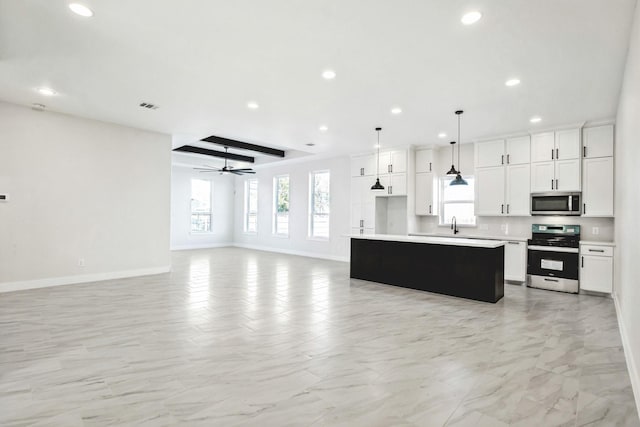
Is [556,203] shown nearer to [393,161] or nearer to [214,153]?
[393,161]

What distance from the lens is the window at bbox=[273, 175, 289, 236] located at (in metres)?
11.1

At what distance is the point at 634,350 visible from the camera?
2660mm

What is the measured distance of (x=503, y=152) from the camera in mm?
6656

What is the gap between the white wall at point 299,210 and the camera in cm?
935

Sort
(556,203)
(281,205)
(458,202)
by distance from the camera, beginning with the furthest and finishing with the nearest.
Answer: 1. (281,205)
2. (458,202)
3. (556,203)

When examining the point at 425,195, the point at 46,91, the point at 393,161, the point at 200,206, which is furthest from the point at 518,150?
the point at 200,206

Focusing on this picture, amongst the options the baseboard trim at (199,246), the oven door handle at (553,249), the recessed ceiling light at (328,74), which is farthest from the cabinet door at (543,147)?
the baseboard trim at (199,246)

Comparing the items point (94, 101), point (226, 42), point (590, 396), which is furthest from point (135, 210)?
point (590, 396)

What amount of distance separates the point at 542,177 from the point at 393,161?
304cm

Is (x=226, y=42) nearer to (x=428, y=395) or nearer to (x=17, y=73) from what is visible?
(x=17, y=73)

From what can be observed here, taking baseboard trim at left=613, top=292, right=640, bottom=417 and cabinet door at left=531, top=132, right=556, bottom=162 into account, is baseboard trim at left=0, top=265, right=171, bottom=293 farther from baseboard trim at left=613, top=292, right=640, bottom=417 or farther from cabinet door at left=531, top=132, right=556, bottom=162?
cabinet door at left=531, top=132, right=556, bottom=162

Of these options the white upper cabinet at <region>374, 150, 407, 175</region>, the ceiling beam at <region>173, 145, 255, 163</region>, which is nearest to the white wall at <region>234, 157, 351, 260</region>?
the ceiling beam at <region>173, 145, 255, 163</region>

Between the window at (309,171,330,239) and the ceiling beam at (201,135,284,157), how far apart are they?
4.27ft

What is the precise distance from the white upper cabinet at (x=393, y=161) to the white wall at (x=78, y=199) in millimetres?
4854
